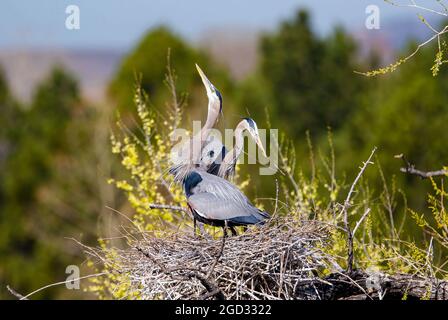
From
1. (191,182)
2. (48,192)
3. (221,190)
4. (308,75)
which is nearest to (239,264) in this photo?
(221,190)

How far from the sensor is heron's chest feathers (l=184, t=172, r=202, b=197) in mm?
9000

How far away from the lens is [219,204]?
28.4 feet

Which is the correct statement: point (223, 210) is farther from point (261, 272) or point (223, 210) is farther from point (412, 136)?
point (412, 136)

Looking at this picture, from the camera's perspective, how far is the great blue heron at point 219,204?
857 cm

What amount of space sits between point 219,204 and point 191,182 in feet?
1.77

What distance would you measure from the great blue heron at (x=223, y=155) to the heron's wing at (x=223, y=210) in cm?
79

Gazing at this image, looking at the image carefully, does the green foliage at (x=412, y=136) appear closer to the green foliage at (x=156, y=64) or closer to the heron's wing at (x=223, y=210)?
the heron's wing at (x=223, y=210)

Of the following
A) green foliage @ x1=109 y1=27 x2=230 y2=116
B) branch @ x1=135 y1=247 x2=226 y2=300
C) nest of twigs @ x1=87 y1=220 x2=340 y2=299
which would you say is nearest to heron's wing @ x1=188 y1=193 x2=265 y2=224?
nest of twigs @ x1=87 y1=220 x2=340 y2=299

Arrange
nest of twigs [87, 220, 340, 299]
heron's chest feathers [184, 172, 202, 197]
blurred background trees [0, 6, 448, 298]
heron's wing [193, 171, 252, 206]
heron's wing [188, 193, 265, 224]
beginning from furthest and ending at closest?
blurred background trees [0, 6, 448, 298] → heron's chest feathers [184, 172, 202, 197] → heron's wing [193, 171, 252, 206] → heron's wing [188, 193, 265, 224] → nest of twigs [87, 220, 340, 299]

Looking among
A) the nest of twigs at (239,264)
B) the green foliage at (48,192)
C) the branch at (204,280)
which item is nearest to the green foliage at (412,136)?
the green foliage at (48,192)

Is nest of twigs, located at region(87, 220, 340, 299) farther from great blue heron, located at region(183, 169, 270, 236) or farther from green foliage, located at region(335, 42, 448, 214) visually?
green foliage, located at region(335, 42, 448, 214)

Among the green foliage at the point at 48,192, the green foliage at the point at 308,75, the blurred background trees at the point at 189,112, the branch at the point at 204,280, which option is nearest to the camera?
the branch at the point at 204,280

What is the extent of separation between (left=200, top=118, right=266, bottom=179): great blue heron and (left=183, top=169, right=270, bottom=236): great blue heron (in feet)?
1.60
